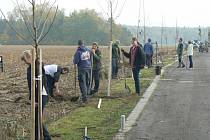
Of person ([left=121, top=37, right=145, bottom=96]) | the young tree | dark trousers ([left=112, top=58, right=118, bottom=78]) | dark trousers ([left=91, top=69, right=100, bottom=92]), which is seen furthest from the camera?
dark trousers ([left=112, top=58, right=118, bottom=78])

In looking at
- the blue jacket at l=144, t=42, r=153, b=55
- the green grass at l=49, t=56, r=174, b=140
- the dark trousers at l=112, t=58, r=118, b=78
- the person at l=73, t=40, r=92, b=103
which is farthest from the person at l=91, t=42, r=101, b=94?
the blue jacket at l=144, t=42, r=153, b=55

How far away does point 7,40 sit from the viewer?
111m

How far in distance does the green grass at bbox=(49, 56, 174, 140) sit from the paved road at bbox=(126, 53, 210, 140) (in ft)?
1.58

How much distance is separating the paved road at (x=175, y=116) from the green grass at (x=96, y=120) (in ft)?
1.58

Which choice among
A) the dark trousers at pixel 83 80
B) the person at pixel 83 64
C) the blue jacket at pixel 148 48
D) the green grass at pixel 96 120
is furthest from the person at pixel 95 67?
the blue jacket at pixel 148 48

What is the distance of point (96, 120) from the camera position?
11.7 m

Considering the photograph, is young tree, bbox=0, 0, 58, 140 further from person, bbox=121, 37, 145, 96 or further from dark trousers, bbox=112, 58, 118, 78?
dark trousers, bbox=112, 58, 118, 78

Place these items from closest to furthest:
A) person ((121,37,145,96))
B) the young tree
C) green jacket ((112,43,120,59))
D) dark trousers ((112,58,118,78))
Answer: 1. the young tree
2. person ((121,37,145,96))
3. green jacket ((112,43,120,59))
4. dark trousers ((112,58,118,78))

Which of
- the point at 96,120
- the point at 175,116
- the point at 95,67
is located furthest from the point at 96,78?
the point at 96,120

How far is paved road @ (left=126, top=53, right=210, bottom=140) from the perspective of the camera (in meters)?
10.1

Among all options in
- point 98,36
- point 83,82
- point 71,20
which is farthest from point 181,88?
point 71,20

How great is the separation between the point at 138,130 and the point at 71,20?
111062 millimetres

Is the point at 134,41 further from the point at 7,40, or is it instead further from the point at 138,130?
the point at 7,40

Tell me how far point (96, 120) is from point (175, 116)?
6.25 ft
